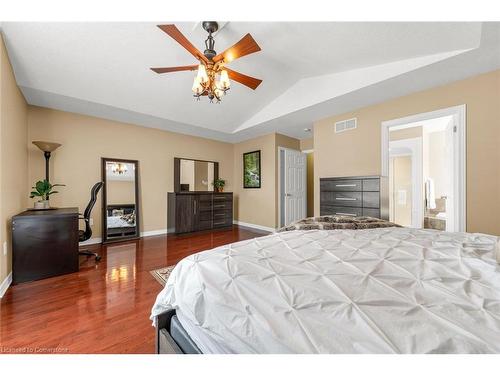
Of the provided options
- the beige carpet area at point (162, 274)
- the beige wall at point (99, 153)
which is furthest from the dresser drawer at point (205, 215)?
the beige carpet area at point (162, 274)

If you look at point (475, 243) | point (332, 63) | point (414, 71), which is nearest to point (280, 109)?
point (332, 63)

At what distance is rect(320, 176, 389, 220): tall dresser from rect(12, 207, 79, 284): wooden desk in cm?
366

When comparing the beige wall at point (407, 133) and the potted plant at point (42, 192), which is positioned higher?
the beige wall at point (407, 133)

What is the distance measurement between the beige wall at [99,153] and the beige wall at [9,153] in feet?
1.77

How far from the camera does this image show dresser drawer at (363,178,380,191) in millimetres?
2977

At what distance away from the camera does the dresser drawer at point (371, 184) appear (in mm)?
2977

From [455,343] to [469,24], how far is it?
2674 mm

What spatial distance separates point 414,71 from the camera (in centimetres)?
241

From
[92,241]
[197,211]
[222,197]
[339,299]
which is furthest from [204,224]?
[339,299]

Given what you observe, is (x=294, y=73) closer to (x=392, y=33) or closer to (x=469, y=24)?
(x=392, y=33)

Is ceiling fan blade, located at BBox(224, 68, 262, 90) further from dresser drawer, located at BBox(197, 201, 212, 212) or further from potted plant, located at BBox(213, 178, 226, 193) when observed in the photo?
potted plant, located at BBox(213, 178, 226, 193)

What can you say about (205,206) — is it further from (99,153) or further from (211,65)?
(211,65)

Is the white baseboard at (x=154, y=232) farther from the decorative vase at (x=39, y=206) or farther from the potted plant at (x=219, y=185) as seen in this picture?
the decorative vase at (x=39, y=206)

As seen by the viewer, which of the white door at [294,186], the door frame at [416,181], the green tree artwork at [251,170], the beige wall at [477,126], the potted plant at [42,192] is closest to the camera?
the beige wall at [477,126]
